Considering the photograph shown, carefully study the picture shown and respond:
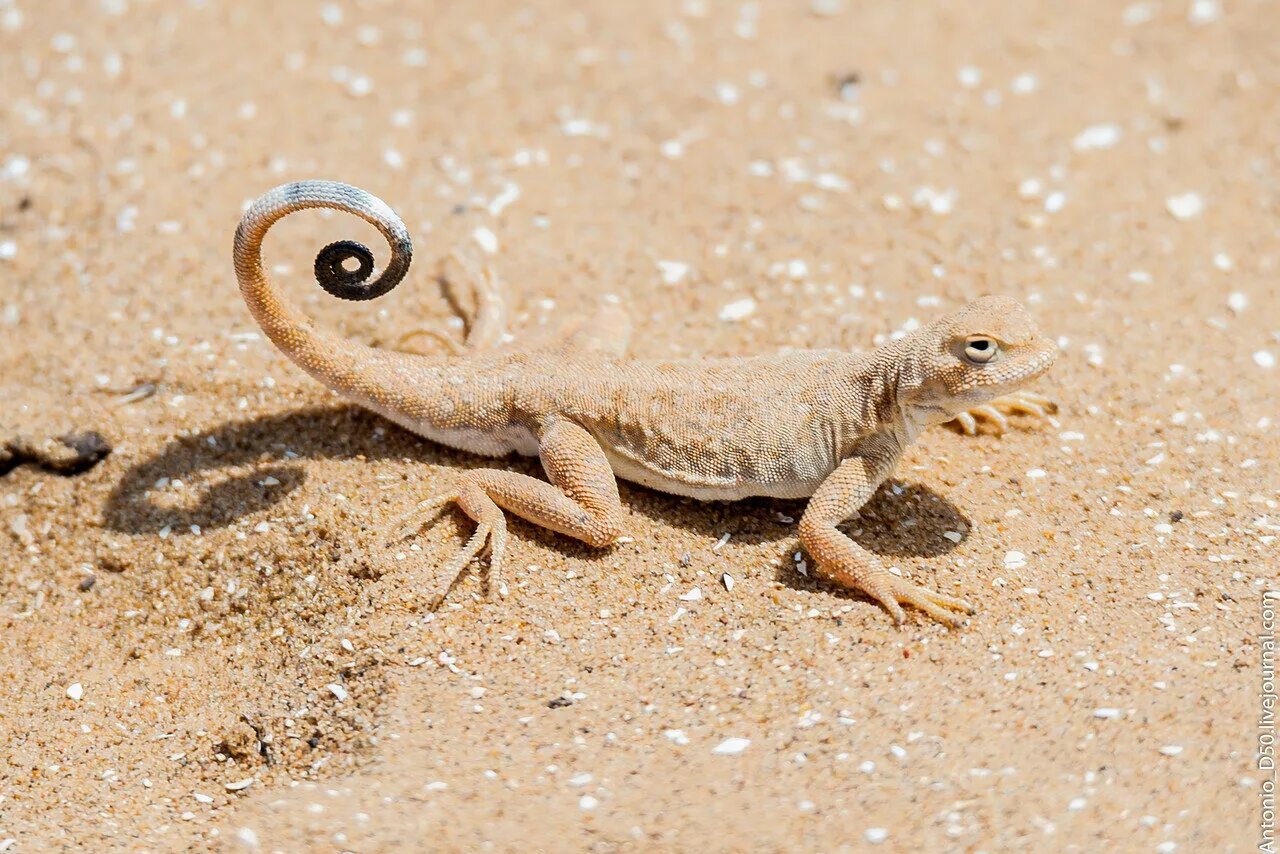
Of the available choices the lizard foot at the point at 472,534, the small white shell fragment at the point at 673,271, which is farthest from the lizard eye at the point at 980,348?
the small white shell fragment at the point at 673,271

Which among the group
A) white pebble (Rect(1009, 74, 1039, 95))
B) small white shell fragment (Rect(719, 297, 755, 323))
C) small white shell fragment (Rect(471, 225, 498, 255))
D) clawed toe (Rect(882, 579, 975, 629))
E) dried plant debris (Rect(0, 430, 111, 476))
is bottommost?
clawed toe (Rect(882, 579, 975, 629))

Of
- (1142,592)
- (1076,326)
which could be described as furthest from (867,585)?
(1076,326)

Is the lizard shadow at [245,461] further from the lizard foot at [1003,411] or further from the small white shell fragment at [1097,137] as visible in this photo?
the small white shell fragment at [1097,137]

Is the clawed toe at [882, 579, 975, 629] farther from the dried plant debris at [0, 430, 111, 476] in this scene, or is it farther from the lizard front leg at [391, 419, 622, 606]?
the dried plant debris at [0, 430, 111, 476]

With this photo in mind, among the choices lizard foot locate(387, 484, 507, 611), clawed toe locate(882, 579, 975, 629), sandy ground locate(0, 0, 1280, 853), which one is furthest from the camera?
lizard foot locate(387, 484, 507, 611)

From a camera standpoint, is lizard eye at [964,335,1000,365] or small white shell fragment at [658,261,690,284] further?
small white shell fragment at [658,261,690,284]

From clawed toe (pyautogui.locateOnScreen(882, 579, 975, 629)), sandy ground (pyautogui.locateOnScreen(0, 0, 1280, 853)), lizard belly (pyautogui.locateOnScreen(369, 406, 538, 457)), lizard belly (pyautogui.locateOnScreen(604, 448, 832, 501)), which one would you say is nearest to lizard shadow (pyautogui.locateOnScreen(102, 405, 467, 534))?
sandy ground (pyautogui.locateOnScreen(0, 0, 1280, 853))

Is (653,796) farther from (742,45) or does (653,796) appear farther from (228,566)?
(742,45)
